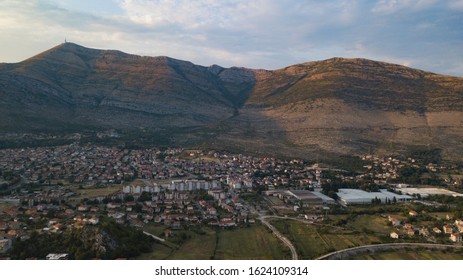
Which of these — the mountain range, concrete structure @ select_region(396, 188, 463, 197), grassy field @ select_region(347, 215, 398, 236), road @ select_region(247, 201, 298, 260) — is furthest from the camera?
the mountain range

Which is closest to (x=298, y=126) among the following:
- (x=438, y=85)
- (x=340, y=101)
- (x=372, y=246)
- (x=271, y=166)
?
(x=340, y=101)

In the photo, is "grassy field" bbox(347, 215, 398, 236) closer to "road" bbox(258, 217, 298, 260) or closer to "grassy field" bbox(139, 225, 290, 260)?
"road" bbox(258, 217, 298, 260)

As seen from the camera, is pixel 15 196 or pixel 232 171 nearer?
pixel 15 196

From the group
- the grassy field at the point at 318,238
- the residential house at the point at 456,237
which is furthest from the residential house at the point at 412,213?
the grassy field at the point at 318,238

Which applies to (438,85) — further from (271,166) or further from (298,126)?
(271,166)

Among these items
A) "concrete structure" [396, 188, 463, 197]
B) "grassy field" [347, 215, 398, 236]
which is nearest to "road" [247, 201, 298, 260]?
"grassy field" [347, 215, 398, 236]

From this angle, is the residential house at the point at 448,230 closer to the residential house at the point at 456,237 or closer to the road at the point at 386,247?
the residential house at the point at 456,237

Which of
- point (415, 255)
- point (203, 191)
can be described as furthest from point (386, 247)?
point (203, 191)
